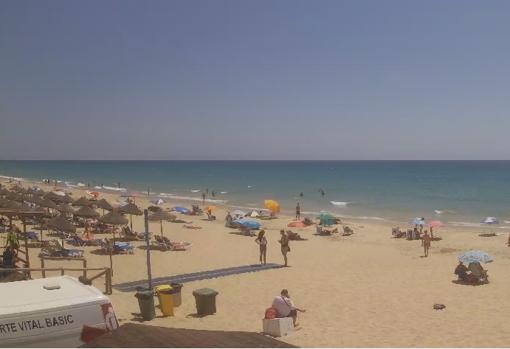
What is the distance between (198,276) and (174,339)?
433 inches

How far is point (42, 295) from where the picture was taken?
237 inches

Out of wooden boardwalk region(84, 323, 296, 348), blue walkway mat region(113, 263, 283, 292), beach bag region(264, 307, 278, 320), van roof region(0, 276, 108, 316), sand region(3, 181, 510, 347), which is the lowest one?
sand region(3, 181, 510, 347)

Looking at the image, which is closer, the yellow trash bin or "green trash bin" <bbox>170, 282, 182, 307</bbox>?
the yellow trash bin

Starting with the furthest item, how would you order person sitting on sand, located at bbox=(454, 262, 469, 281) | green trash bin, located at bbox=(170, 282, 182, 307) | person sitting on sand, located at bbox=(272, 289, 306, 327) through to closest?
person sitting on sand, located at bbox=(454, 262, 469, 281) < green trash bin, located at bbox=(170, 282, 182, 307) < person sitting on sand, located at bbox=(272, 289, 306, 327)

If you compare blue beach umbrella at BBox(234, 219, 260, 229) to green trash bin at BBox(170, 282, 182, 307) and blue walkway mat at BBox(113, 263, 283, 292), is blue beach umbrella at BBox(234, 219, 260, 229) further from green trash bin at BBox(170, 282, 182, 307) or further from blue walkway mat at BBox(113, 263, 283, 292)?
green trash bin at BBox(170, 282, 182, 307)

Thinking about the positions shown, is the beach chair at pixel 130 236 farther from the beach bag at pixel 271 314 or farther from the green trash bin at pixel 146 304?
the beach bag at pixel 271 314

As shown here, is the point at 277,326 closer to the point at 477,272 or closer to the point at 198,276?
the point at 198,276

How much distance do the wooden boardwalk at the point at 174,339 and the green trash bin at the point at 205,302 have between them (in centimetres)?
646

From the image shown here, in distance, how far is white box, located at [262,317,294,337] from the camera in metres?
9.34

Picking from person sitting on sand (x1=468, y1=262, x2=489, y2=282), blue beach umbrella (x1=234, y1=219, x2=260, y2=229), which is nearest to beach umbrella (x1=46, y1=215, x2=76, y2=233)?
blue beach umbrella (x1=234, y1=219, x2=260, y2=229)

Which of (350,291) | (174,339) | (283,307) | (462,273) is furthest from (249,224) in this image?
(174,339)

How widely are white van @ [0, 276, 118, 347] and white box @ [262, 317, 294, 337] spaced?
390 cm

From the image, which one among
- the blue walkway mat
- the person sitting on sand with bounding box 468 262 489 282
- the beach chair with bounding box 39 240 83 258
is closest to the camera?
the blue walkway mat

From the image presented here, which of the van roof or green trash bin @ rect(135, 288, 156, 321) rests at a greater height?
the van roof
